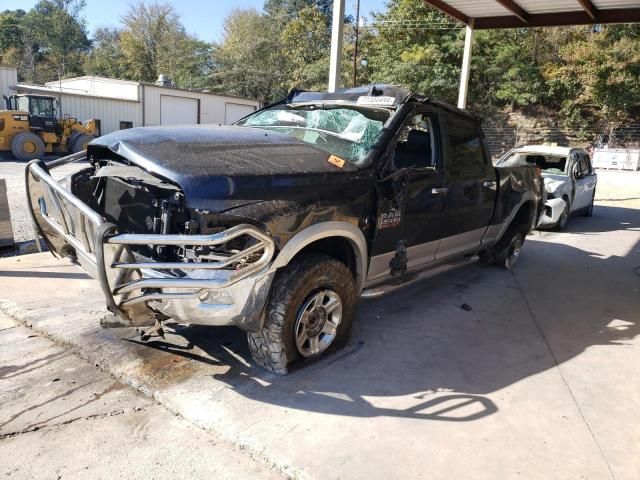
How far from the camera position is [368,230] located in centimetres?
396

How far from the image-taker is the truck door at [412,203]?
411 centimetres

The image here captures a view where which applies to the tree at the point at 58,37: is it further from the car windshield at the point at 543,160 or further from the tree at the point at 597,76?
the car windshield at the point at 543,160

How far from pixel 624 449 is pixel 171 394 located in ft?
8.98

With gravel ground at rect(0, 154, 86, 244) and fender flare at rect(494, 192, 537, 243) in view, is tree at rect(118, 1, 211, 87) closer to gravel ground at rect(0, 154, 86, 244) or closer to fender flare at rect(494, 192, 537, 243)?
gravel ground at rect(0, 154, 86, 244)

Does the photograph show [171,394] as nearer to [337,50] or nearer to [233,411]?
[233,411]

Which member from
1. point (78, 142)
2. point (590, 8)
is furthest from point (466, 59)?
point (78, 142)

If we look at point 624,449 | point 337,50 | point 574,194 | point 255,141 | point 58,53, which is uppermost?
point 58,53

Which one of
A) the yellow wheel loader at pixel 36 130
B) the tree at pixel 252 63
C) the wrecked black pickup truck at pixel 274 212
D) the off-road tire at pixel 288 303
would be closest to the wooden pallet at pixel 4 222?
the wrecked black pickup truck at pixel 274 212

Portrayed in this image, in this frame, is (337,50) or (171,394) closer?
(171,394)

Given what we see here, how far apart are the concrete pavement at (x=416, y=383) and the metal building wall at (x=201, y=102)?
1052 inches

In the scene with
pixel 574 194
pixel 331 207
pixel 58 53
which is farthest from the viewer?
pixel 58 53

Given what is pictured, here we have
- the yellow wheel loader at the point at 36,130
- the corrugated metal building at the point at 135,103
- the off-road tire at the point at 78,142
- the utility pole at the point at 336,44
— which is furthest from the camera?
the corrugated metal building at the point at 135,103

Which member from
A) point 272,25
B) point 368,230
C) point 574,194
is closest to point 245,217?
point 368,230

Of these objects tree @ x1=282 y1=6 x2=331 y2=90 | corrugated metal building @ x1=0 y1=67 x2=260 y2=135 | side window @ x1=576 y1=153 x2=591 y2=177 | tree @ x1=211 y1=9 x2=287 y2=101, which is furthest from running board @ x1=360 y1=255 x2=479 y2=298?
tree @ x1=211 y1=9 x2=287 y2=101
